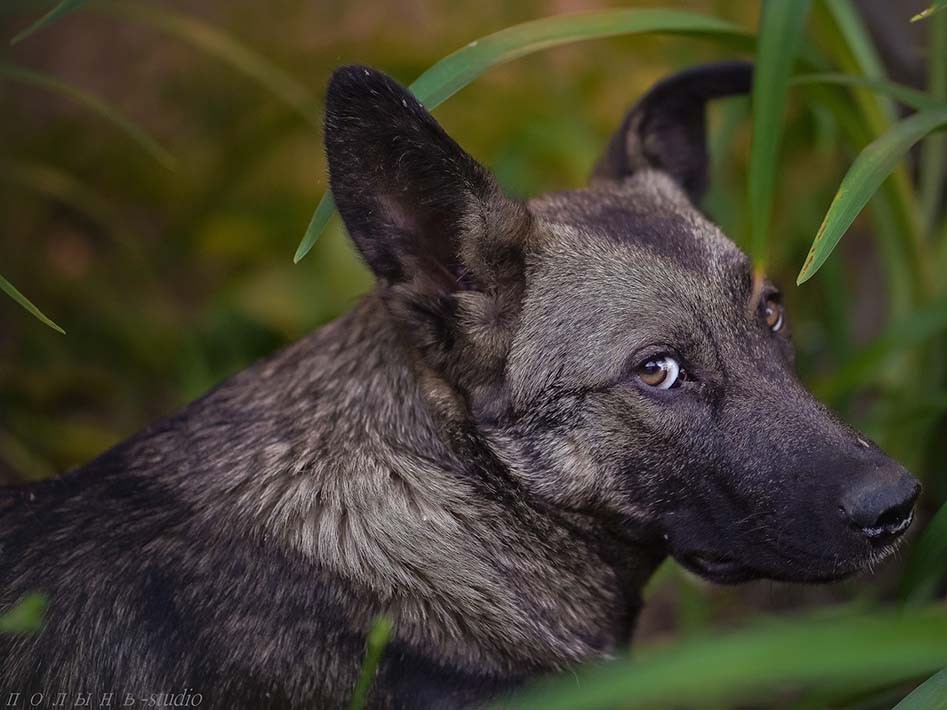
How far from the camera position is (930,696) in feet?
7.45

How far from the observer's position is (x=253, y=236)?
18.5 feet

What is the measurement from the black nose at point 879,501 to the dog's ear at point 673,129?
4.34 feet

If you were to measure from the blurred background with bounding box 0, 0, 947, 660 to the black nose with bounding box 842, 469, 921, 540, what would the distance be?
1.61 metres

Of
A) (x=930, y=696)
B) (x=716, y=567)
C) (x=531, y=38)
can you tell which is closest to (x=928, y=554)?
(x=716, y=567)

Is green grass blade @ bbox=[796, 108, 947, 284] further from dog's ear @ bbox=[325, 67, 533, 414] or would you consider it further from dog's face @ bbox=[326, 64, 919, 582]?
dog's ear @ bbox=[325, 67, 533, 414]

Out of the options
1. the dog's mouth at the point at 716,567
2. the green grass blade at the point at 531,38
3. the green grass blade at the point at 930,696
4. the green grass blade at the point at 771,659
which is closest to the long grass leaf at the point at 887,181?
the green grass blade at the point at 531,38

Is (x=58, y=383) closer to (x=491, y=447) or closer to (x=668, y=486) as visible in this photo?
(x=491, y=447)

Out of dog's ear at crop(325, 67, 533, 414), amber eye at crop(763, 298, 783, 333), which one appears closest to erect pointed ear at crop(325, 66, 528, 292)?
dog's ear at crop(325, 67, 533, 414)

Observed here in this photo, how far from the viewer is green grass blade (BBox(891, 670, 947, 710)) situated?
7.38ft

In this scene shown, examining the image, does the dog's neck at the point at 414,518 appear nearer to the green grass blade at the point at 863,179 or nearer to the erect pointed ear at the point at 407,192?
the erect pointed ear at the point at 407,192

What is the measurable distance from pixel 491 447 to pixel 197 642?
0.83m

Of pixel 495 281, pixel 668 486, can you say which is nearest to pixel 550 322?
pixel 495 281

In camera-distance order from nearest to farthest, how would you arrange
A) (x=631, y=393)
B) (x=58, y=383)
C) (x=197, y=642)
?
1. (x=197, y=642)
2. (x=631, y=393)
3. (x=58, y=383)

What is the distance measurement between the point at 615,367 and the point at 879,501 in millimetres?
671
